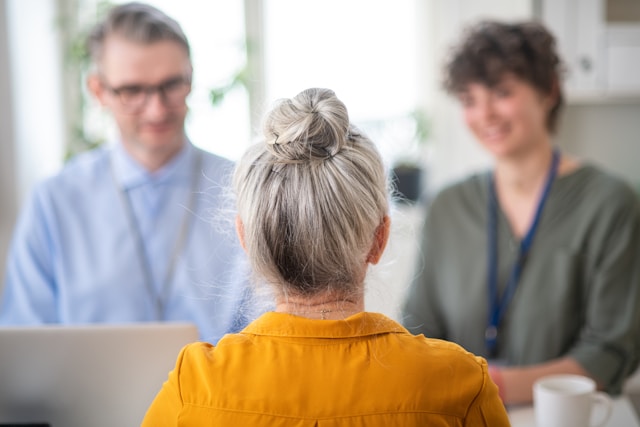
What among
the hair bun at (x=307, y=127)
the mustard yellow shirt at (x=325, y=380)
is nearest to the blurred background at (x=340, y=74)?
the hair bun at (x=307, y=127)

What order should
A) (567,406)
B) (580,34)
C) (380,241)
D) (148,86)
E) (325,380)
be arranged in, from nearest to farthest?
(325,380), (380,241), (567,406), (148,86), (580,34)

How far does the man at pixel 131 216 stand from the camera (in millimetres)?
1754

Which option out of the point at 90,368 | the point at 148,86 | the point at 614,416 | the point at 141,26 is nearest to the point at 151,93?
the point at 148,86

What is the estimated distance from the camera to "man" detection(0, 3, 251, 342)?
1.75m

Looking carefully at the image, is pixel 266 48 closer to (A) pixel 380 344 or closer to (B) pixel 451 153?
(B) pixel 451 153

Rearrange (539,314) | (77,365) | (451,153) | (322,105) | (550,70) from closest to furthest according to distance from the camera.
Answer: (322,105) < (77,365) < (539,314) < (550,70) < (451,153)

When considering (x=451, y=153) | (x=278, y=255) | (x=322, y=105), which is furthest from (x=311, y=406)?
(x=451, y=153)

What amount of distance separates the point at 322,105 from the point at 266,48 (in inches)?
108

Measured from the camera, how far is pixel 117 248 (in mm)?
Result: 1828

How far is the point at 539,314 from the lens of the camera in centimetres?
193

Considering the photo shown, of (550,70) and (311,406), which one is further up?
(550,70)

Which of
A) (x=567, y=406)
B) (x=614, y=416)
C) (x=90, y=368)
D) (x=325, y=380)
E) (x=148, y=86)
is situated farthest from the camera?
(x=148, y=86)

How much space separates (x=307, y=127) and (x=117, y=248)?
98 centimetres

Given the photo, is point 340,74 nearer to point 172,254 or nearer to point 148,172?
point 148,172
